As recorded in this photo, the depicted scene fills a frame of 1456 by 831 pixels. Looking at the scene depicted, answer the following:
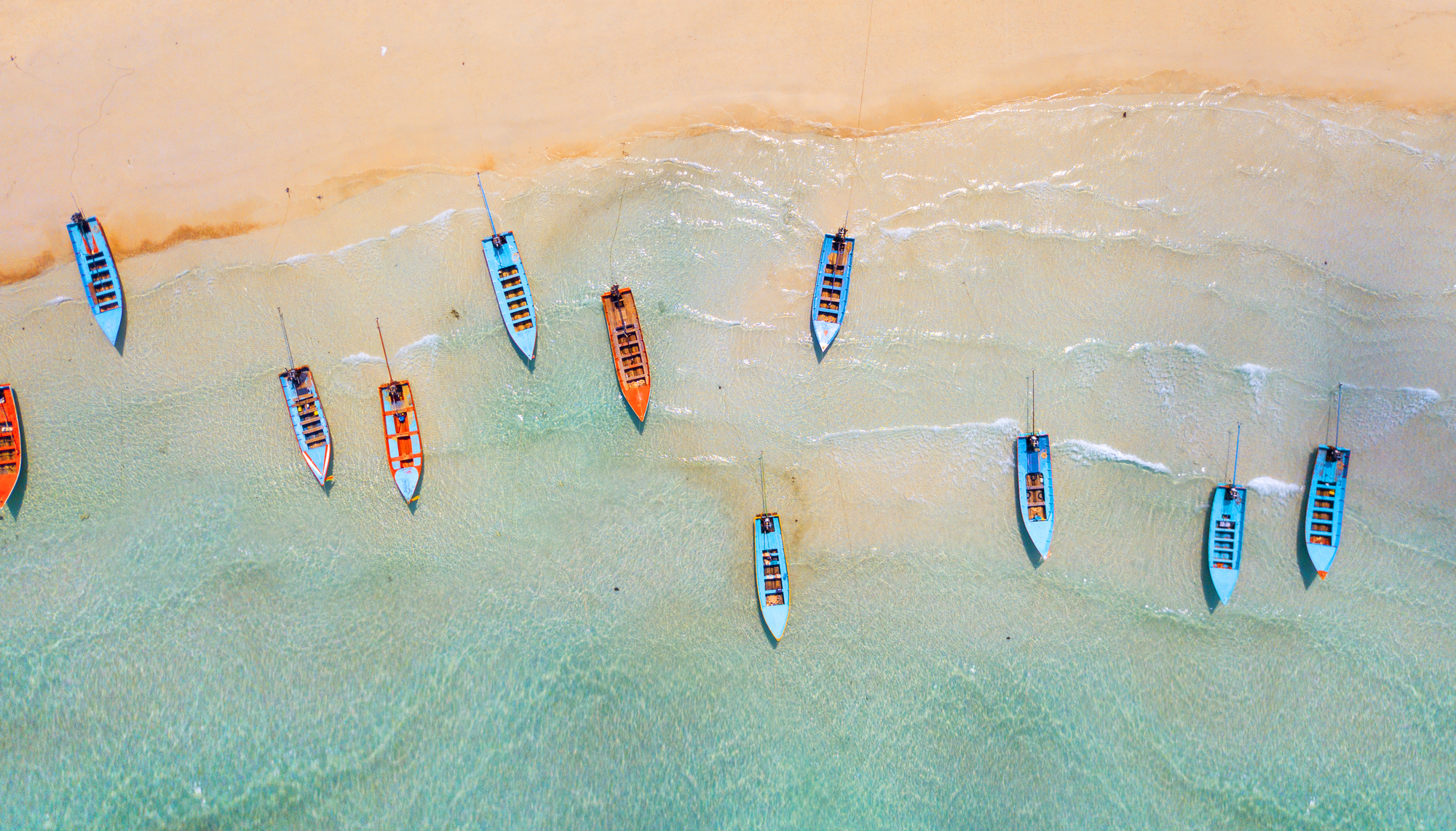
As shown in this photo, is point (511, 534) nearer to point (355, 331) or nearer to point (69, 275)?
point (355, 331)

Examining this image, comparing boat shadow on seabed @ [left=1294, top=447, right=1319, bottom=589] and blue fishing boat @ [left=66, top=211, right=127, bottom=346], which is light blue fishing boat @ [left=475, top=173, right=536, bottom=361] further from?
boat shadow on seabed @ [left=1294, top=447, right=1319, bottom=589]

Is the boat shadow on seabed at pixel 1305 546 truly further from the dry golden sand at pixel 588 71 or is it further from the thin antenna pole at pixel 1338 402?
the dry golden sand at pixel 588 71

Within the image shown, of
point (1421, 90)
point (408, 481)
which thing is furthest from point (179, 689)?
point (1421, 90)

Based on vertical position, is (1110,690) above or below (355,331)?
below

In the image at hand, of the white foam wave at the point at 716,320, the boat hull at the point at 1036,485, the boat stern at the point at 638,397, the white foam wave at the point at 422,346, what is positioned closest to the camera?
the boat hull at the point at 1036,485

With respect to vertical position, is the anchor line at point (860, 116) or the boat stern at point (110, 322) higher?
the anchor line at point (860, 116)

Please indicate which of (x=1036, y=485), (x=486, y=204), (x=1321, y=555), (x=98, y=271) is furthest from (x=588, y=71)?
(x=1321, y=555)

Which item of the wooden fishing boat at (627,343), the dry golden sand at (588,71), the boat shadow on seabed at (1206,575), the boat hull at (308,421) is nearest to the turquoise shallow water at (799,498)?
the boat shadow on seabed at (1206,575)

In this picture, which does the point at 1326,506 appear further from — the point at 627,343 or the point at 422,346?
the point at 422,346
